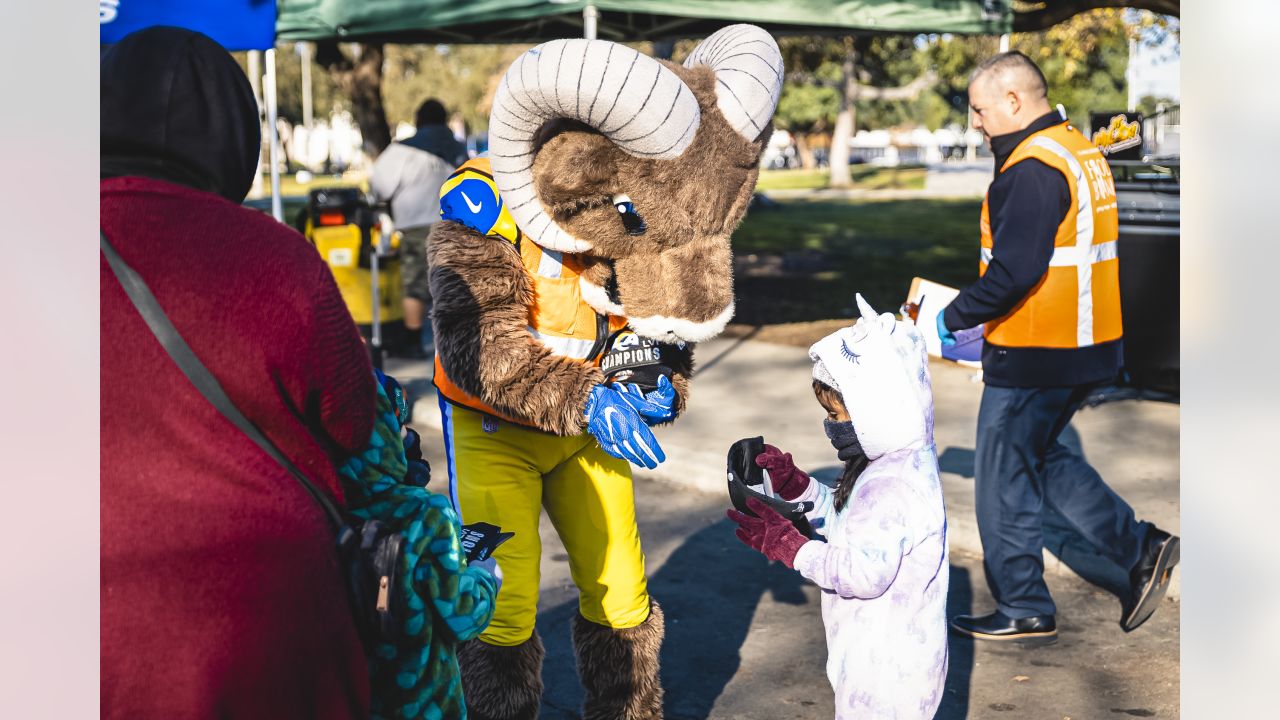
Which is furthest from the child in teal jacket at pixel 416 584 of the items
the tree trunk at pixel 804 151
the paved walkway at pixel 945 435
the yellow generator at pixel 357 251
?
the tree trunk at pixel 804 151

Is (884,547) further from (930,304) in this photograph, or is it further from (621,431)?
(930,304)

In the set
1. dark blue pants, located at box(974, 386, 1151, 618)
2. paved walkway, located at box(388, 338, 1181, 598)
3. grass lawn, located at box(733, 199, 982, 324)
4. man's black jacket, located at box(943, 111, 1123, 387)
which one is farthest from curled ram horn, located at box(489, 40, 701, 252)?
grass lawn, located at box(733, 199, 982, 324)

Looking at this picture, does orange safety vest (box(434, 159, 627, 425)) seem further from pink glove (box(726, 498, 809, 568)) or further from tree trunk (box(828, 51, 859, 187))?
tree trunk (box(828, 51, 859, 187))

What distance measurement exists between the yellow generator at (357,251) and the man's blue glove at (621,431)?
690 centimetres

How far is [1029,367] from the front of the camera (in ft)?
15.4

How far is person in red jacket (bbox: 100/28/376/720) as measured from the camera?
1.88 meters

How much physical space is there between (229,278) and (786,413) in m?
6.61

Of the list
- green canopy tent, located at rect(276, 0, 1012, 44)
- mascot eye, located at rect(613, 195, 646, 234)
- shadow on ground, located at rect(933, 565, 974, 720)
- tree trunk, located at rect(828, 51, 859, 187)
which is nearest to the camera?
mascot eye, located at rect(613, 195, 646, 234)

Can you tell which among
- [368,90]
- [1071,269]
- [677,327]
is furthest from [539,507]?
[368,90]

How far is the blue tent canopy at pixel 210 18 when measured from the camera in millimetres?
7250

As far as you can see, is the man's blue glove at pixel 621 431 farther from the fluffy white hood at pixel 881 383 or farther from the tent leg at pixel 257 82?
the tent leg at pixel 257 82

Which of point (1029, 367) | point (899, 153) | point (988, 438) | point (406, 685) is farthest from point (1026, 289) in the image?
point (899, 153)

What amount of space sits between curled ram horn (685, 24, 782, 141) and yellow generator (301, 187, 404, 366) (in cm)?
673

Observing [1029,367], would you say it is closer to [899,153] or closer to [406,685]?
[406,685]
